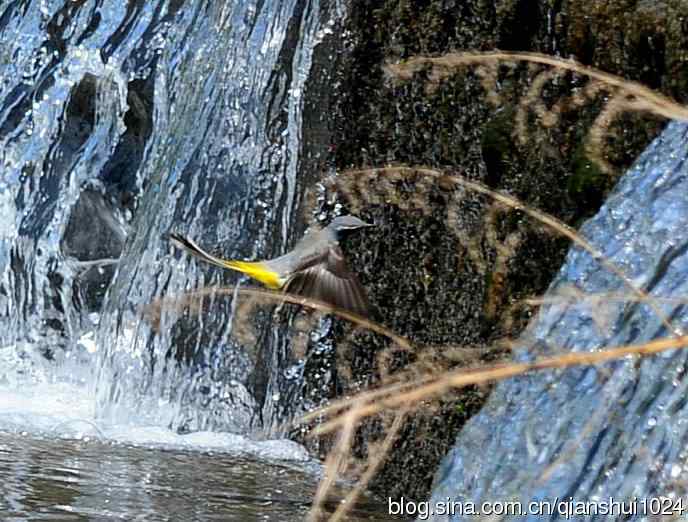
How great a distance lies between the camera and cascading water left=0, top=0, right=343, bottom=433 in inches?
215

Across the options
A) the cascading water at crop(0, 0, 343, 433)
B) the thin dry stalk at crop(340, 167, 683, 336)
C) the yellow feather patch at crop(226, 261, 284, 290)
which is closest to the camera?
the thin dry stalk at crop(340, 167, 683, 336)

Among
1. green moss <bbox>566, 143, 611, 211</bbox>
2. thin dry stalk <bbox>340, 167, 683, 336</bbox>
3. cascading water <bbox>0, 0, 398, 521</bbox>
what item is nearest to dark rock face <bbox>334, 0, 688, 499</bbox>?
green moss <bbox>566, 143, 611, 211</bbox>

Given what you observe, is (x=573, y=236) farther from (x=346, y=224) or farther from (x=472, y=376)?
(x=346, y=224)

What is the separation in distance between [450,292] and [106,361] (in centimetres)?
168

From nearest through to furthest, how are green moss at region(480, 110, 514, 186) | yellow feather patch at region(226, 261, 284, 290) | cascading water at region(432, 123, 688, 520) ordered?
1. cascading water at region(432, 123, 688, 520)
2. yellow feather patch at region(226, 261, 284, 290)
3. green moss at region(480, 110, 514, 186)

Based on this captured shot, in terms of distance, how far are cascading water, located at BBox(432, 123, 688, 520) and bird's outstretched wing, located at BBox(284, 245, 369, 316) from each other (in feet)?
Result: 2.46

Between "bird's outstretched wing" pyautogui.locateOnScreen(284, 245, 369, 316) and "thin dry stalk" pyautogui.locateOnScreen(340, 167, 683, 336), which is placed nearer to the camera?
"thin dry stalk" pyautogui.locateOnScreen(340, 167, 683, 336)

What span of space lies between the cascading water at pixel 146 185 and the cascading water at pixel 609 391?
2425 mm

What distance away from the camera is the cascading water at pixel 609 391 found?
2.44 metres

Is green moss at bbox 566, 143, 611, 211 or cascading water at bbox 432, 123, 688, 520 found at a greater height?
green moss at bbox 566, 143, 611, 211

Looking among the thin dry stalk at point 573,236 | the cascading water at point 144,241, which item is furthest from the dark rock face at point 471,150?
the thin dry stalk at point 573,236

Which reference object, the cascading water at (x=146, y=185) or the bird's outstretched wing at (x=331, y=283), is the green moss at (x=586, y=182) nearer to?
the bird's outstretched wing at (x=331, y=283)

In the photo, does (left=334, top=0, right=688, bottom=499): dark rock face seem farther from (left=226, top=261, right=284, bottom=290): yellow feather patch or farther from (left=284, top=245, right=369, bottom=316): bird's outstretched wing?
(left=226, top=261, right=284, bottom=290): yellow feather patch

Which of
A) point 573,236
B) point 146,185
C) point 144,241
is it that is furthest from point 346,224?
point 146,185
